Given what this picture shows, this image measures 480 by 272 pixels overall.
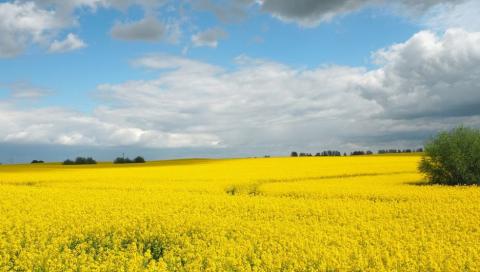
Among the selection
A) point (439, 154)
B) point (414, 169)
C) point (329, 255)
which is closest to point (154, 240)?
point (329, 255)

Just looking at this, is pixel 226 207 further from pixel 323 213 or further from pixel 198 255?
pixel 198 255

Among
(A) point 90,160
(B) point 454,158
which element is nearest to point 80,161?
(A) point 90,160

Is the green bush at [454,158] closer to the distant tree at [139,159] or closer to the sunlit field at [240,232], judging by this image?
the sunlit field at [240,232]

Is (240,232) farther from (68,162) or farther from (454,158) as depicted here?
(68,162)

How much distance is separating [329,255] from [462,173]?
22093 mm

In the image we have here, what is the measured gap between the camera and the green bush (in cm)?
2839

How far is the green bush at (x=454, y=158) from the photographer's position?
28.4 m

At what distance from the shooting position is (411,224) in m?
14.0

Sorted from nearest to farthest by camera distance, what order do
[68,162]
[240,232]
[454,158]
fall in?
[240,232], [454,158], [68,162]

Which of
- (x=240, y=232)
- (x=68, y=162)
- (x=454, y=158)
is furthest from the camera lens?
(x=68, y=162)

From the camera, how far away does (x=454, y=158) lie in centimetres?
2841

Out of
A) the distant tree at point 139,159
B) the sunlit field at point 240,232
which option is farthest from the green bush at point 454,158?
the distant tree at point 139,159

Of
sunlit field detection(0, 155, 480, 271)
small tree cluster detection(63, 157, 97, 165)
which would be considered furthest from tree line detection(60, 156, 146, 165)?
sunlit field detection(0, 155, 480, 271)

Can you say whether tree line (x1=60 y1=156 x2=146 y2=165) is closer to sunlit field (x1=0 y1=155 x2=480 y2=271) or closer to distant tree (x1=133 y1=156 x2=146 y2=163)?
distant tree (x1=133 y1=156 x2=146 y2=163)
